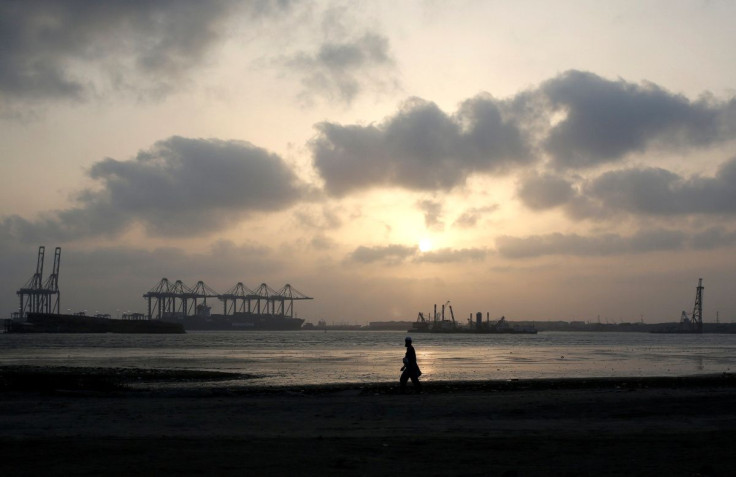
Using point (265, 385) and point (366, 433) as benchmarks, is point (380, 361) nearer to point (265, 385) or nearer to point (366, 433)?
point (265, 385)

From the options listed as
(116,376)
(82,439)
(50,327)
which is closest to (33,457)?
(82,439)

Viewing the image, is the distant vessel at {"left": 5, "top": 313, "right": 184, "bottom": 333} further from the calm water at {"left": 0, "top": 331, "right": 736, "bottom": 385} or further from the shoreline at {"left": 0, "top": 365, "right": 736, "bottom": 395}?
the shoreline at {"left": 0, "top": 365, "right": 736, "bottom": 395}

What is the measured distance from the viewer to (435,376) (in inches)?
1182

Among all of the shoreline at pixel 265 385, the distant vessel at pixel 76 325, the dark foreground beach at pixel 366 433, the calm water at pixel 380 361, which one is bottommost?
the distant vessel at pixel 76 325

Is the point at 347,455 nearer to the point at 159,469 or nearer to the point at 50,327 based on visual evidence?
the point at 159,469

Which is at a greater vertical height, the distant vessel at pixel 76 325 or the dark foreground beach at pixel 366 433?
the dark foreground beach at pixel 366 433

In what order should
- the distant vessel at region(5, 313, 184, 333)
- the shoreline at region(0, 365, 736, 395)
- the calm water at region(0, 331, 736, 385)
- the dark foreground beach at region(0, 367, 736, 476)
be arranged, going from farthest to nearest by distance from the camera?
the distant vessel at region(5, 313, 184, 333)
the calm water at region(0, 331, 736, 385)
the shoreline at region(0, 365, 736, 395)
the dark foreground beach at region(0, 367, 736, 476)

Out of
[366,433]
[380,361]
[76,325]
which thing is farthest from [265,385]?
[76,325]

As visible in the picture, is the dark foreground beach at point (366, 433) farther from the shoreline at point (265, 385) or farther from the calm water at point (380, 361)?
the calm water at point (380, 361)

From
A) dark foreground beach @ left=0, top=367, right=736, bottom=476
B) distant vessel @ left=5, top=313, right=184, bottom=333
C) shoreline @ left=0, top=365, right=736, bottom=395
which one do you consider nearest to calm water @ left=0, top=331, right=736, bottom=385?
shoreline @ left=0, top=365, right=736, bottom=395

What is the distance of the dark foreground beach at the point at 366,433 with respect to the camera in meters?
8.68

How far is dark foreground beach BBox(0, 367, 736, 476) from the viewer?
868 centimetres

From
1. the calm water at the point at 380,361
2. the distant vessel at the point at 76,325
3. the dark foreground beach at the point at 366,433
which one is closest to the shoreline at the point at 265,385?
the dark foreground beach at the point at 366,433

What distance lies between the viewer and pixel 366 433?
1180 centimetres
